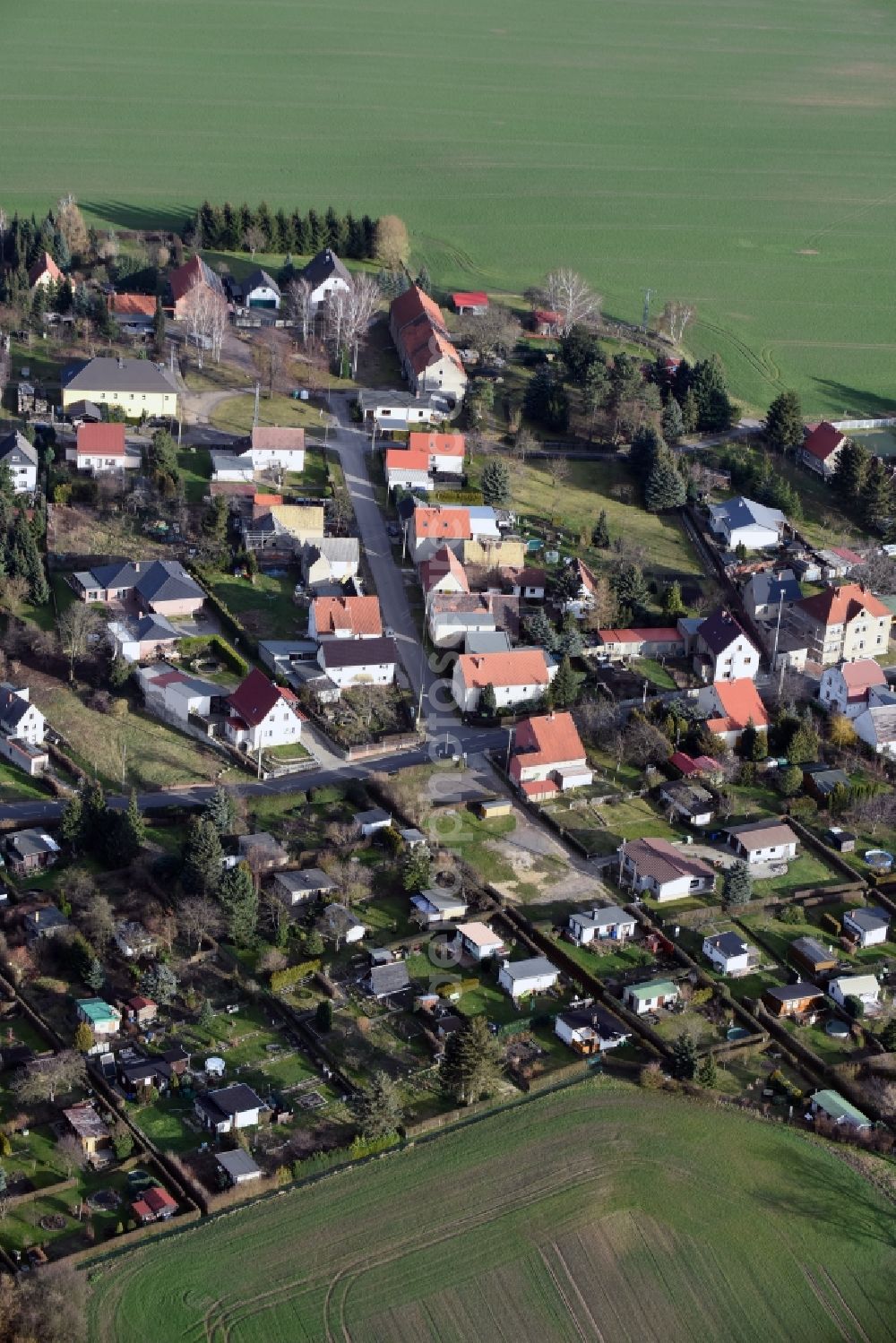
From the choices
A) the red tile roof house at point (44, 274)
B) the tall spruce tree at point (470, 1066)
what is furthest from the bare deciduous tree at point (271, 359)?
the tall spruce tree at point (470, 1066)

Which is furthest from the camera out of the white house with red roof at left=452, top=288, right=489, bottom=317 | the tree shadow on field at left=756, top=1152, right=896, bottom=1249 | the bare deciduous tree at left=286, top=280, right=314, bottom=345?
the white house with red roof at left=452, top=288, right=489, bottom=317

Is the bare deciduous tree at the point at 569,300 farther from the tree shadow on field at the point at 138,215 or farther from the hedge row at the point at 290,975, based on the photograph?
the hedge row at the point at 290,975

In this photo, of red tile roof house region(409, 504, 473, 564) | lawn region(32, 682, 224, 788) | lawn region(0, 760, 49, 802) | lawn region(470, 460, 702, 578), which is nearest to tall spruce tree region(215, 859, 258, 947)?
lawn region(32, 682, 224, 788)

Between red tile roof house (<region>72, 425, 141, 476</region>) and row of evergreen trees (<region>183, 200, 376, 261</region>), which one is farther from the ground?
row of evergreen trees (<region>183, 200, 376, 261</region>)

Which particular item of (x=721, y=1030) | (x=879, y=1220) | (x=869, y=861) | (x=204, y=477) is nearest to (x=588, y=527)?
(x=204, y=477)

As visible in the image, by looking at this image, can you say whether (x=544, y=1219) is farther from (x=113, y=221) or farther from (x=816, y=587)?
(x=113, y=221)

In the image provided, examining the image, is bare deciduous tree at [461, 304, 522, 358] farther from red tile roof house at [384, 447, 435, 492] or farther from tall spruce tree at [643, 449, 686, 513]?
tall spruce tree at [643, 449, 686, 513]

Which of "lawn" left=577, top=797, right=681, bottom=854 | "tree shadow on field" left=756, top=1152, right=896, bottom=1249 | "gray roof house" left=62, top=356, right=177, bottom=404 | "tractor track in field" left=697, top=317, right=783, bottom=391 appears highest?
"gray roof house" left=62, top=356, right=177, bottom=404
